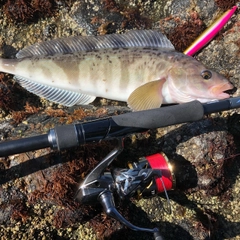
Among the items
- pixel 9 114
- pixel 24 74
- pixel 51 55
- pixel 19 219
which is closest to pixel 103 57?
pixel 51 55

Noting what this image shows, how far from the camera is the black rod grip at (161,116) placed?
9.50 feet

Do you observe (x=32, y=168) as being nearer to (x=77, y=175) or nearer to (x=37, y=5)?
(x=77, y=175)

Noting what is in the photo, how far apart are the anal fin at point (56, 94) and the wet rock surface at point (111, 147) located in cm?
12

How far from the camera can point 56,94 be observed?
4.29 meters

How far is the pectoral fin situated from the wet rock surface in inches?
6.8

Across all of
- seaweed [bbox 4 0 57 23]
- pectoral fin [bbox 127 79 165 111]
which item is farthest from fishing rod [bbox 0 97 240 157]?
seaweed [bbox 4 0 57 23]

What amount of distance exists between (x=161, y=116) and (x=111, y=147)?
848mm

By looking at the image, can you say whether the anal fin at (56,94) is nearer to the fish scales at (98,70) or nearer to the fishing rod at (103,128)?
the fish scales at (98,70)

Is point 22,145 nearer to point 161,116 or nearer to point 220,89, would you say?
point 161,116

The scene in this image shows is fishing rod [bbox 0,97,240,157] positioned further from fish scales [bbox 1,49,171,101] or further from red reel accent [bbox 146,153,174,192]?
fish scales [bbox 1,49,171,101]

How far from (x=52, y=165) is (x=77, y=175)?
27 cm

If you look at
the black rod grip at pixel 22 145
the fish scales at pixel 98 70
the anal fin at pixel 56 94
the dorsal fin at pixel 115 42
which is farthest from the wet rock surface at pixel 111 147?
the black rod grip at pixel 22 145

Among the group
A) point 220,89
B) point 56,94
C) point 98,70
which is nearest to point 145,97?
point 98,70

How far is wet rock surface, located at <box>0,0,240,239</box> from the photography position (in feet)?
11.1
